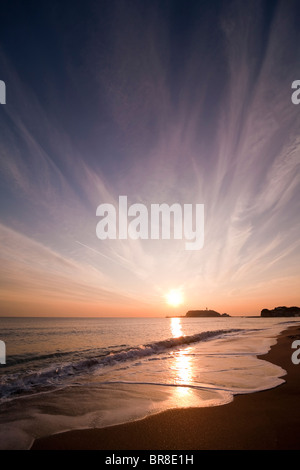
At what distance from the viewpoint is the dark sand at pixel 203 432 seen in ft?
13.5

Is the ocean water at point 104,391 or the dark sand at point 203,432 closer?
the dark sand at point 203,432

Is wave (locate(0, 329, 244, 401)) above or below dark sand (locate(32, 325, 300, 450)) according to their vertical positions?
below

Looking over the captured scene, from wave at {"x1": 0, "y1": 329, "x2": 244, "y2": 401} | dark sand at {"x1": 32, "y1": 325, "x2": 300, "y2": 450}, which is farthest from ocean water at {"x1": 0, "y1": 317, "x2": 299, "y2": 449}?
dark sand at {"x1": 32, "y1": 325, "x2": 300, "y2": 450}

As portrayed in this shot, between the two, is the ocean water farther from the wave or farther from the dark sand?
the dark sand

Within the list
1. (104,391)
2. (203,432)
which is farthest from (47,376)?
(203,432)

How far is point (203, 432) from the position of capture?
4.50 meters

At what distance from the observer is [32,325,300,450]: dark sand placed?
162 inches

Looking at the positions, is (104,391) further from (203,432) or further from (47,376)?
(203,432)

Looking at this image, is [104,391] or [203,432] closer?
[203,432]

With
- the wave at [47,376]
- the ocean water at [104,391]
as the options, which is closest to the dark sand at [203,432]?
the ocean water at [104,391]

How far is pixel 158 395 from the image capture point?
7113mm

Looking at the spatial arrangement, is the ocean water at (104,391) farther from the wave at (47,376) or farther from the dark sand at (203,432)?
the dark sand at (203,432)
